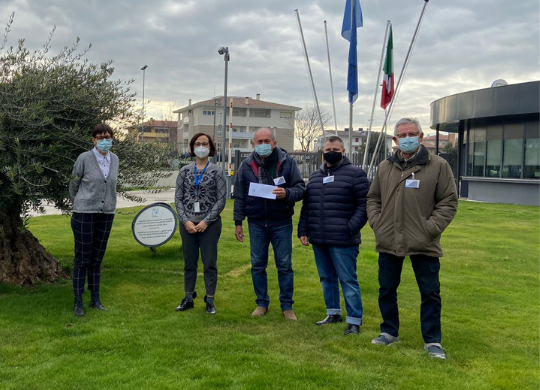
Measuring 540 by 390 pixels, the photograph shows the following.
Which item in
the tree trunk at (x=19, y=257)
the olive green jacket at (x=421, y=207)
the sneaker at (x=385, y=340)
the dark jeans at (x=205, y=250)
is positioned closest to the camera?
the olive green jacket at (x=421, y=207)

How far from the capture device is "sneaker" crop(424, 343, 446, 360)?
14.5ft

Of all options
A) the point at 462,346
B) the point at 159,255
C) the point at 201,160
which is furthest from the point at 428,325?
the point at 159,255

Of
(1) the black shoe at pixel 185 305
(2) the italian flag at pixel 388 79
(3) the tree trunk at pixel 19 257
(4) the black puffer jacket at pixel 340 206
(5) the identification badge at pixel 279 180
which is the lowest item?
(1) the black shoe at pixel 185 305

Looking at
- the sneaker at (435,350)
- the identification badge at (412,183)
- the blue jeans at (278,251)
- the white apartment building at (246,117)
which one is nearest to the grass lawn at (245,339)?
the sneaker at (435,350)

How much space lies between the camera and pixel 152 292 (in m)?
6.54

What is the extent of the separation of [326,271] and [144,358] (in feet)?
6.64

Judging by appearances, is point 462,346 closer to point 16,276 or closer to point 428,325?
point 428,325

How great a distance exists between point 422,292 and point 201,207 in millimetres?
2448

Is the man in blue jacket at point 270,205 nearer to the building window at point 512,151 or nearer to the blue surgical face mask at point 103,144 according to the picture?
the blue surgical face mask at point 103,144

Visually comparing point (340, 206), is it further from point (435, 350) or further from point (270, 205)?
point (435, 350)

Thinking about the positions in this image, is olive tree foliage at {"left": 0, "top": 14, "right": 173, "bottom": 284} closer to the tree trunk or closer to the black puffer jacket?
the tree trunk

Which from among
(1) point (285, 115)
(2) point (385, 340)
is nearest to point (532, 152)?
(2) point (385, 340)

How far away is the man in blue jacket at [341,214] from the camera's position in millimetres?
5066

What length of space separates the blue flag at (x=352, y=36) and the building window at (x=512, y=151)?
16458 mm
